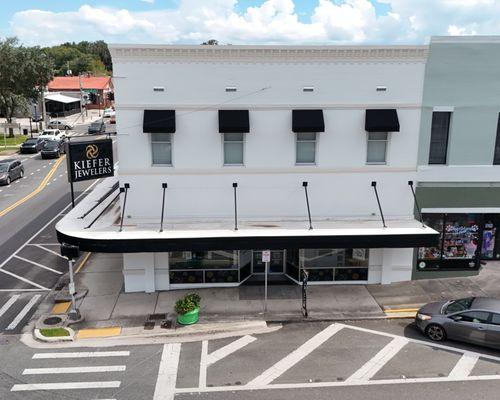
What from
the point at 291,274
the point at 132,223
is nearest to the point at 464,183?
the point at 291,274

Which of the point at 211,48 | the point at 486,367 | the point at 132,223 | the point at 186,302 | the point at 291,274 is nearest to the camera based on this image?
the point at 486,367

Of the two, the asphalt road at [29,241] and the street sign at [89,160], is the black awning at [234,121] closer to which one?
the street sign at [89,160]

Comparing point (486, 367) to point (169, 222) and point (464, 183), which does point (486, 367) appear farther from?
point (169, 222)

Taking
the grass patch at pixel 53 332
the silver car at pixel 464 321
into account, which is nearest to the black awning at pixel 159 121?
the grass patch at pixel 53 332

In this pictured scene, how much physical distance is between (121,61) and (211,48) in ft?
11.2

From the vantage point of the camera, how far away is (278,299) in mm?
19344

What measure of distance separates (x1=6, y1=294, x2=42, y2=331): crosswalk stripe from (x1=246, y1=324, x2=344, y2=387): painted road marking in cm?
927

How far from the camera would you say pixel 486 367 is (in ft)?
48.0

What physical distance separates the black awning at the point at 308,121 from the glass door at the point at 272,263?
219 inches

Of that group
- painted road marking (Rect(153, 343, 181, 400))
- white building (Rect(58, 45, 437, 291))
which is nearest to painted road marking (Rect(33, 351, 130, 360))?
painted road marking (Rect(153, 343, 181, 400))

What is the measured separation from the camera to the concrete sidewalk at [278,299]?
18.0 metres

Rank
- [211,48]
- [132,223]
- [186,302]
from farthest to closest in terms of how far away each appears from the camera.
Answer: [132,223], [211,48], [186,302]

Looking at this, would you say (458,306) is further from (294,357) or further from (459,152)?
(459,152)

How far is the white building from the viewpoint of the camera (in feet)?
60.8
